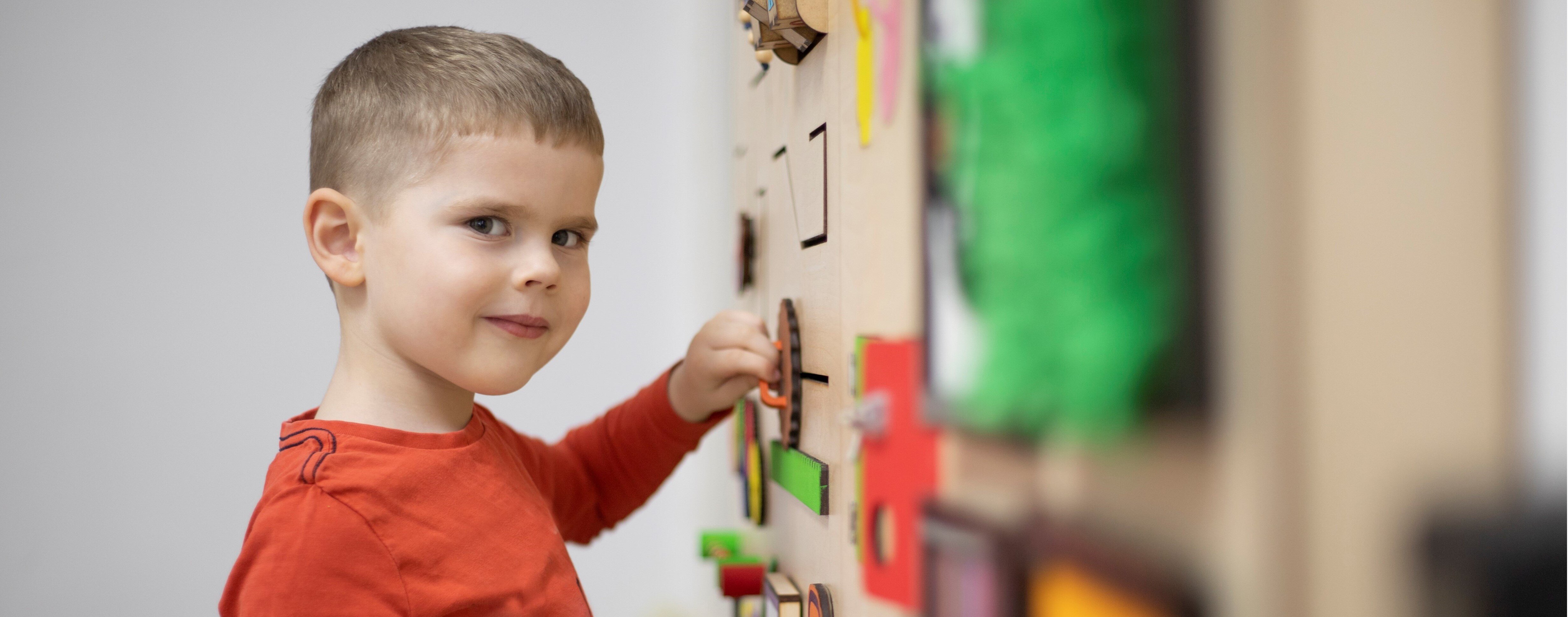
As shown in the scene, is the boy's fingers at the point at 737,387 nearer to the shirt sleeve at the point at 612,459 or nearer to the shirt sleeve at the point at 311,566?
the shirt sleeve at the point at 612,459

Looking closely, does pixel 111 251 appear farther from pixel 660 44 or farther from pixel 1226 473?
pixel 1226 473

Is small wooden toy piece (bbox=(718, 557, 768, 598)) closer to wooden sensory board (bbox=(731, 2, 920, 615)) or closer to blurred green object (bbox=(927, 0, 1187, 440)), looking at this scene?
wooden sensory board (bbox=(731, 2, 920, 615))

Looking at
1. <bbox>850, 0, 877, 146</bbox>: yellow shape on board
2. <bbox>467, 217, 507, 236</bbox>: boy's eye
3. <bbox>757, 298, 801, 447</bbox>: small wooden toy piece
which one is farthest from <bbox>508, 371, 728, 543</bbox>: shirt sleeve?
<bbox>850, 0, 877, 146</bbox>: yellow shape on board

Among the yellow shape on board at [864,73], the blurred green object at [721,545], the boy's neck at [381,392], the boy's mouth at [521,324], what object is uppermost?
the yellow shape on board at [864,73]

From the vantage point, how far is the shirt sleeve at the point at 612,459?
31.4 inches

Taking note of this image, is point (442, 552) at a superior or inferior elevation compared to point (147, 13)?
inferior

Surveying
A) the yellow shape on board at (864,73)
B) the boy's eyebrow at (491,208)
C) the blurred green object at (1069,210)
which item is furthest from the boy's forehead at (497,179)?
the blurred green object at (1069,210)

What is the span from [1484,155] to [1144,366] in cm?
8

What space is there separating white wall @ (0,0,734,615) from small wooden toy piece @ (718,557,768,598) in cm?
37

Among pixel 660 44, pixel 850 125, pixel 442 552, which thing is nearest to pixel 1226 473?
pixel 850 125

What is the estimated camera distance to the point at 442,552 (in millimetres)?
541

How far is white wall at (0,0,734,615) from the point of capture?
1.06 m

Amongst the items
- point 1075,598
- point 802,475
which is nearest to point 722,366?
point 802,475

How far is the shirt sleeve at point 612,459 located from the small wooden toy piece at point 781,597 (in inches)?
6.5
